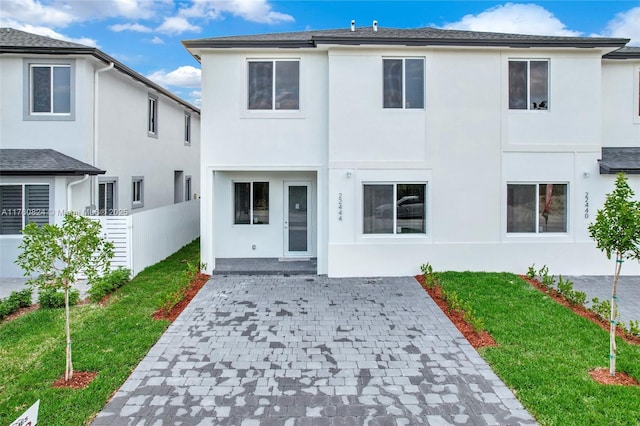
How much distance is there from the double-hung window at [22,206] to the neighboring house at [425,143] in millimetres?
4396

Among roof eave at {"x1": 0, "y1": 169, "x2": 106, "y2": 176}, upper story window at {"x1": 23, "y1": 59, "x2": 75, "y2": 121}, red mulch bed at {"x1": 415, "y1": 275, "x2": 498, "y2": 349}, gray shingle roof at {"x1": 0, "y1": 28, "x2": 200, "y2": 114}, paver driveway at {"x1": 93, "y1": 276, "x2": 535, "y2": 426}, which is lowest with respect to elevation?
paver driveway at {"x1": 93, "y1": 276, "x2": 535, "y2": 426}

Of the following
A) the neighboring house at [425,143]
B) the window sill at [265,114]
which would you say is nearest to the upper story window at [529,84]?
the neighboring house at [425,143]

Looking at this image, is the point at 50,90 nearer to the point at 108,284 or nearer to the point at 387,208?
the point at 108,284

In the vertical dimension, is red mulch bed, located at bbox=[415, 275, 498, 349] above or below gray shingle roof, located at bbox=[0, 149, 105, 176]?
below

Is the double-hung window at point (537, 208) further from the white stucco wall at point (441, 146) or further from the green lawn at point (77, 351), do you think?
the green lawn at point (77, 351)

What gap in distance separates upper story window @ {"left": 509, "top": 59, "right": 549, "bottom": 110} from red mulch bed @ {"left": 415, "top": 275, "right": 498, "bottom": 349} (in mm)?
5999

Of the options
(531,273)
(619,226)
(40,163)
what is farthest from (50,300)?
(531,273)

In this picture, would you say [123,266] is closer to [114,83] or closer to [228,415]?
[114,83]

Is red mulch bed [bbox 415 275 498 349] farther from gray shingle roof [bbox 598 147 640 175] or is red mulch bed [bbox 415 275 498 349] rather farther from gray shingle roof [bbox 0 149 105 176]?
gray shingle roof [bbox 0 149 105 176]

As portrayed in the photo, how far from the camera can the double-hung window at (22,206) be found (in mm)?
11023

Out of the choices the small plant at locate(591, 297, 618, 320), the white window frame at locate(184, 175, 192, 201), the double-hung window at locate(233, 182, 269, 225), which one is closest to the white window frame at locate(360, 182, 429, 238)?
the double-hung window at locate(233, 182, 269, 225)

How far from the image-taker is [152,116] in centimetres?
1692

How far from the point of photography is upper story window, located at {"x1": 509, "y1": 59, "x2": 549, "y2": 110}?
451 inches

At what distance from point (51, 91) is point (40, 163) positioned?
2.50 metres
